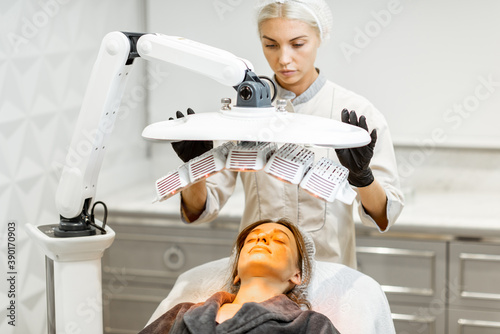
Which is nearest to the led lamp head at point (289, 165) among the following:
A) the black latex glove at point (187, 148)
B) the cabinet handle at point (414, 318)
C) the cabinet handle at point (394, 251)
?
the black latex glove at point (187, 148)

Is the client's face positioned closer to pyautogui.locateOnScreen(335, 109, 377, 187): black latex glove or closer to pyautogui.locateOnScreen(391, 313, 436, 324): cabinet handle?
pyautogui.locateOnScreen(335, 109, 377, 187): black latex glove

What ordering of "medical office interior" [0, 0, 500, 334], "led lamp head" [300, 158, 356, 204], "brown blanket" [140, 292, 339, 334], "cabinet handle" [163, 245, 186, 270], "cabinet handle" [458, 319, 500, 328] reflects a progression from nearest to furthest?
"led lamp head" [300, 158, 356, 204], "brown blanket" [140, 292, 339, 334], "medical office interior" [0, 0, 500, 334], "cabinet handle" [458, 319, 500, 328], "cabinet handle" [163, 245, 186, 270]

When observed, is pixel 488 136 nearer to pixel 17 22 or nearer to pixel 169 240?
pixel 169 240

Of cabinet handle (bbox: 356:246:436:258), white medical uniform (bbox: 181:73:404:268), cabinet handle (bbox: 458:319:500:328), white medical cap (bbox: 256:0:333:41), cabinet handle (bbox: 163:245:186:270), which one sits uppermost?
white medical cap (bbox: 256:0:333:41)

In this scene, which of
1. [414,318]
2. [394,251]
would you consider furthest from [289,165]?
[414,318]

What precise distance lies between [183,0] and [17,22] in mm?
1052

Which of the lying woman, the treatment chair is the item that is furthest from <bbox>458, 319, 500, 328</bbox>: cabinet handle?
the lying woman

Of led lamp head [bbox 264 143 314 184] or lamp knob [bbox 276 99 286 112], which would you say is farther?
lamp knob [bbox 276 99 286 112]

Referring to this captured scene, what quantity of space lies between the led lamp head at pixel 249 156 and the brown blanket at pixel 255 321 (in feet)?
1.52

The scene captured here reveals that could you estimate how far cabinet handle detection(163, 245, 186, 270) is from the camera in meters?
2.91

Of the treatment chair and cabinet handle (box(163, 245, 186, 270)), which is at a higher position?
the treatment chair

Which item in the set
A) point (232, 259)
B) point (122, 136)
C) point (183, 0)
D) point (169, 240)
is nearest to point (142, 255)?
point (169, 240)

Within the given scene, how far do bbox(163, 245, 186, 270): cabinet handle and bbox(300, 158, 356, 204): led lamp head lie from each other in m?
1.60

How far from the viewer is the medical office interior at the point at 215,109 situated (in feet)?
8.03
